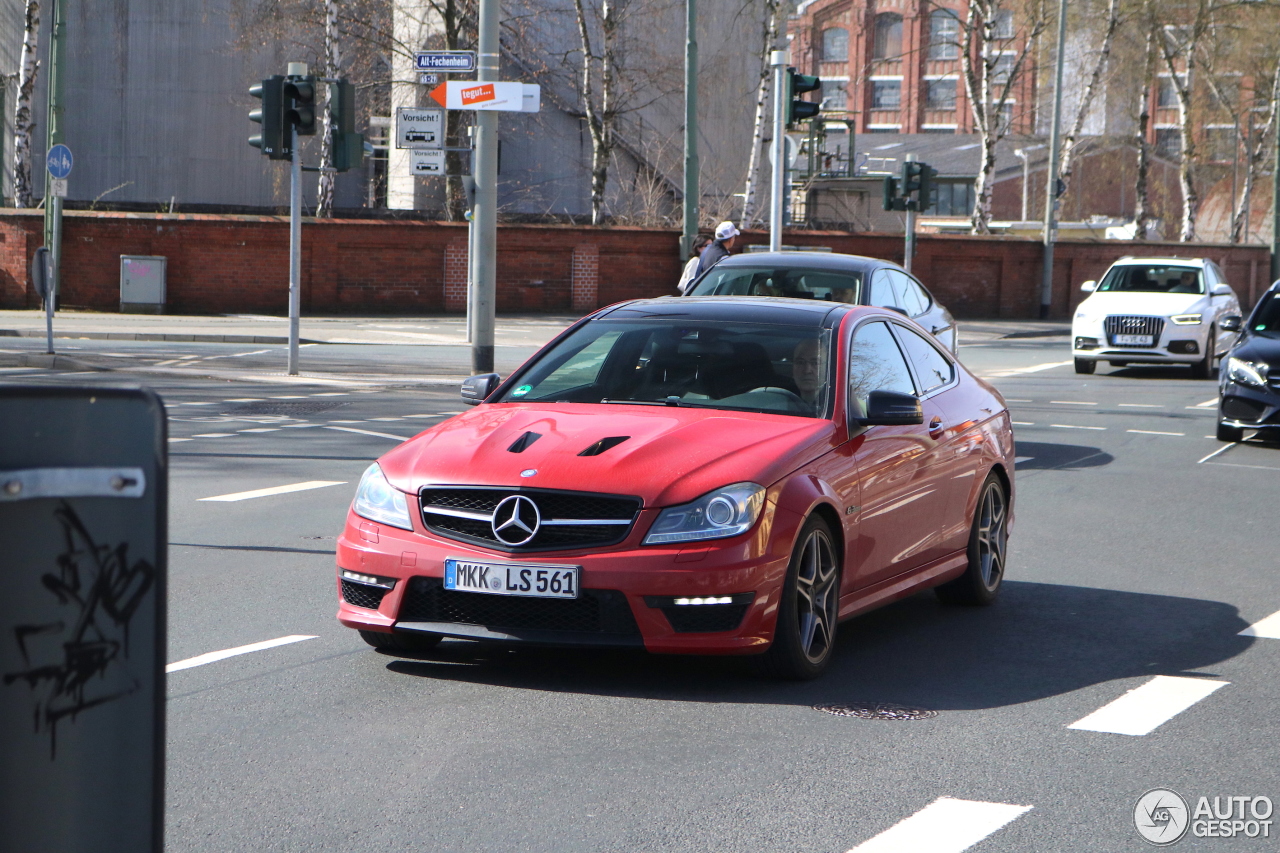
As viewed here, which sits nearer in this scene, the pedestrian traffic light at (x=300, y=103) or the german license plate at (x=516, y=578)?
the german license plate at (x=516, y=578)

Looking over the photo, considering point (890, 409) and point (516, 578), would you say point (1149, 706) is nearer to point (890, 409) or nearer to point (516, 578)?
point (890, 409)

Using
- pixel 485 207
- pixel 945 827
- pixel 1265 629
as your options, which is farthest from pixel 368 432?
pixel 945 827

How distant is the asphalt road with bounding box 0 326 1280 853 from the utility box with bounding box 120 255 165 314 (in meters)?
23.5

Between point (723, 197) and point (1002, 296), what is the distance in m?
8.29

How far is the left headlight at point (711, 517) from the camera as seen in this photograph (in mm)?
5535

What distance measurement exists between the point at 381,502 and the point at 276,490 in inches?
206

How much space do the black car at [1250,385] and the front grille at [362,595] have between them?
10.3 m

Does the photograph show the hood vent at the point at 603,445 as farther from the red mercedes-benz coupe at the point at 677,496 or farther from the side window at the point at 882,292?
the side window at the point at 882,292

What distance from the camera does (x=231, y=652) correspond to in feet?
20.7

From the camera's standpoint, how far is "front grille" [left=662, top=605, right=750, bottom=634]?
218 inches

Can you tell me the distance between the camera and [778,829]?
426 centimetres

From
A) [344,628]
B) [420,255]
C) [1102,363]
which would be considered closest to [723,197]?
[420,255]

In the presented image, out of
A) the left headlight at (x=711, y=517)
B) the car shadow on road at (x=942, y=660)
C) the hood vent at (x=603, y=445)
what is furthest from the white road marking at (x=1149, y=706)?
the hood vent at (x=603, y=445)

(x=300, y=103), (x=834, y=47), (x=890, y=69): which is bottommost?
(x=300, y=103)
